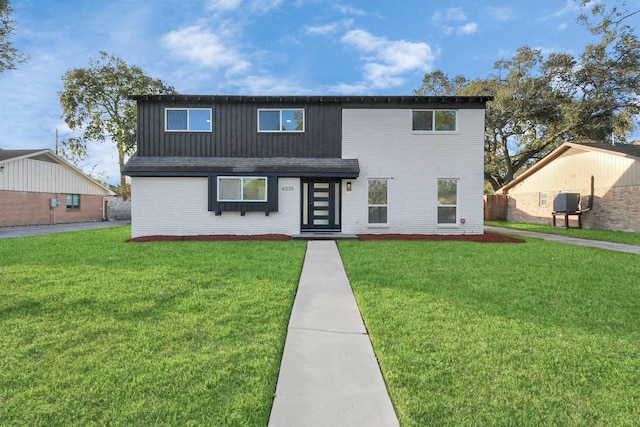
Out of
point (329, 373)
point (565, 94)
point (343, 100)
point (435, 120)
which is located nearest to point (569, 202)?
point (435, 120)

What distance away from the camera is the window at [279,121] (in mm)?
12180

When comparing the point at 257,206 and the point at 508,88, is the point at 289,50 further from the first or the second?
the point at 508,88

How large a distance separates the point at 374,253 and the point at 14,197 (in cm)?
2200

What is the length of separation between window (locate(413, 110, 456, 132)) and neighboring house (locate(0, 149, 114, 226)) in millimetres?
21885

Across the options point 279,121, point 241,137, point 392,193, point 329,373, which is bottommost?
point 329,373

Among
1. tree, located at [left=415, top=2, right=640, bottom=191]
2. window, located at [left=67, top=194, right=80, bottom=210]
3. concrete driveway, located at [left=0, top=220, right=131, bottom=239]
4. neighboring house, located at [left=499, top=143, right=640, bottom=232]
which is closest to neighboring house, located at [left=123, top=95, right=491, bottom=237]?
concrete driveway, located at [left=0, top=220, right=131, bottom=239]

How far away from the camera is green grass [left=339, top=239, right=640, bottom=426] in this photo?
2203 mm

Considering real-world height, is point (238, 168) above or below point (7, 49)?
below

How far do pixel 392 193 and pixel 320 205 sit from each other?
108 inches

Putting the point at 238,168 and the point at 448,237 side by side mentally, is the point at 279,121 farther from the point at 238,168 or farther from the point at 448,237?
the point at 448,237

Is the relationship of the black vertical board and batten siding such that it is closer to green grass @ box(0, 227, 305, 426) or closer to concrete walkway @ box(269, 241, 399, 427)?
green grass @ box(0, 227, 305, 426)

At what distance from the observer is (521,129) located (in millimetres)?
26609

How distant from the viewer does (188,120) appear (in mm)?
12148

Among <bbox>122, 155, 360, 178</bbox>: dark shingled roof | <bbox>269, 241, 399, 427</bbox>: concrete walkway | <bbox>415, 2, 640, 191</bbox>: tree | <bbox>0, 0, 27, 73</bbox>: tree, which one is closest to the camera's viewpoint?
<bbox>269, 241, 399, 427</bbox>: concrete walkway
